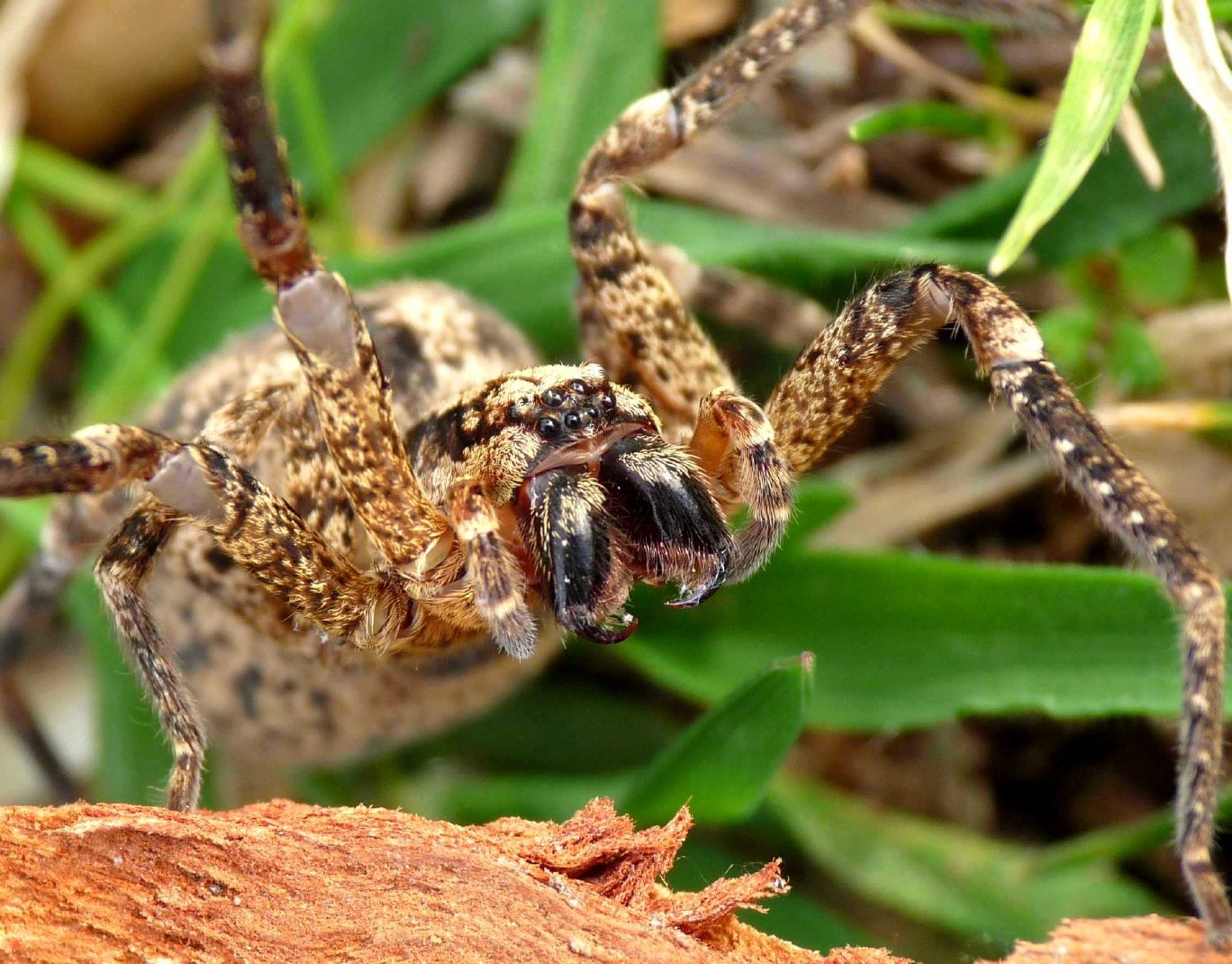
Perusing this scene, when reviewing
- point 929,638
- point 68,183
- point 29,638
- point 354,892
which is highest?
point 68,183

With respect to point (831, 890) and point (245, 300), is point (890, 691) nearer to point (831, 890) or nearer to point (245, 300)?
point (831, 890)

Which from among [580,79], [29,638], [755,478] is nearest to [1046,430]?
[755,478]

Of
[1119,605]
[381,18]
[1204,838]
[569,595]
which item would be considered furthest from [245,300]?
[1204,838]

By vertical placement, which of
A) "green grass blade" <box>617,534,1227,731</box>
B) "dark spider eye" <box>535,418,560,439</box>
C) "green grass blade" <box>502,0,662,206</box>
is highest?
"green grass blade" <box>502,0,662,206</box>

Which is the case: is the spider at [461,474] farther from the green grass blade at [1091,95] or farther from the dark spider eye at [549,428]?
the green grass blade at [1091,95]

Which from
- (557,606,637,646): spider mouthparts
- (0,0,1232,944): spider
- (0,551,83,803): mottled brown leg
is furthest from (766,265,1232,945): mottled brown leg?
(0,551,83,803): mottled brown leg

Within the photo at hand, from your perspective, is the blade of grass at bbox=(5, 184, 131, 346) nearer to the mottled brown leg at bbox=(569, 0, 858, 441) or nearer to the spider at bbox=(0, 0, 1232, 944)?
the spider at bbox=(0, 0, 1232, 944)

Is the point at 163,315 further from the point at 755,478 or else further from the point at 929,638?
the point at 929,638
